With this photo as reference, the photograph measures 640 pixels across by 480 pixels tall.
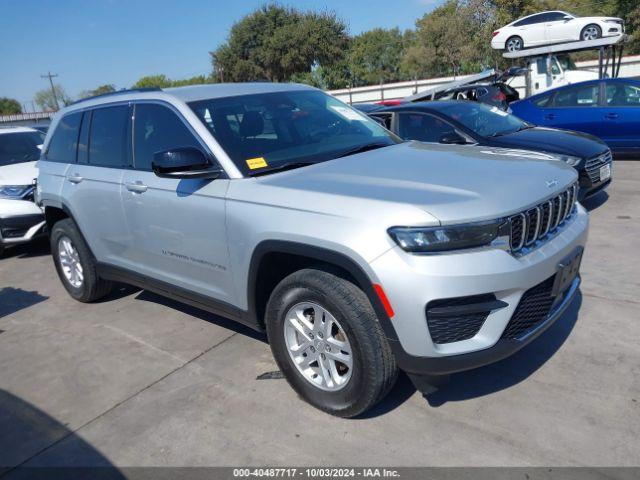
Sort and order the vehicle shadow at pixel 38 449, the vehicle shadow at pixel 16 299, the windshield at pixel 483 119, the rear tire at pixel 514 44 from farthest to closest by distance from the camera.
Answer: the rear tire at pixel 514 44
the windshield at pixel 483 119
the vehicle shadow at pixel 16 299
the vehicle shadow at pixel 38 449

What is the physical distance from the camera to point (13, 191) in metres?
7.33

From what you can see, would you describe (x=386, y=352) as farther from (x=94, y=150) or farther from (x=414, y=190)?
(x=94, y=150)

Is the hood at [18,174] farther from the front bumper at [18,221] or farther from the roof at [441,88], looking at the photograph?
the roof at [441,88]

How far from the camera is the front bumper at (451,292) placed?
2.56 metres

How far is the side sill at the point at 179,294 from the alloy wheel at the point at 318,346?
0.39 metres

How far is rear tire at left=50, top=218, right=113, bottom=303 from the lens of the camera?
5055 mm

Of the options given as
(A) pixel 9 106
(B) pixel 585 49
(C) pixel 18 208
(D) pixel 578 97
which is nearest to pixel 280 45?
(B) pixel 585 49

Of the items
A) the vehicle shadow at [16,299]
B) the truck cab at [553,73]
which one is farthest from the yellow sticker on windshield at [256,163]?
the truck cab at [553,73]

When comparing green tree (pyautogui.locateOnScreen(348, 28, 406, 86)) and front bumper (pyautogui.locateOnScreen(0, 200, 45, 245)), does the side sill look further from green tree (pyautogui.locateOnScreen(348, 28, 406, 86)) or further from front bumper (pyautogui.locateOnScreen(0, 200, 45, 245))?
green tree (pyautogui.locateOnScreen(348, 28, 406, 86))

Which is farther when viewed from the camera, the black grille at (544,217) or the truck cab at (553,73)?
the truck cab at (553,73)

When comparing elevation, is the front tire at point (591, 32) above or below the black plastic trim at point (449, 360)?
above

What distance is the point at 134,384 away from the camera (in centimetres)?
381

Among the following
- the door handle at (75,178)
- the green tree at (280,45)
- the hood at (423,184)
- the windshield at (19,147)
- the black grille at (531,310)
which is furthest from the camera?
the green tree at (280,45)

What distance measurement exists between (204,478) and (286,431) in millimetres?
505
